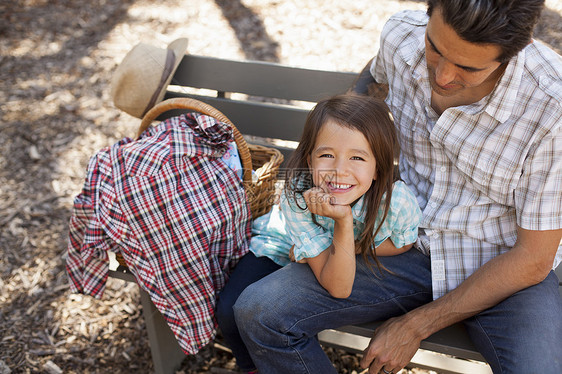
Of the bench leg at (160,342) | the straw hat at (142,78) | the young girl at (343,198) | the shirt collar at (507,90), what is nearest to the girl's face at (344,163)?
the young girl at (343,198)

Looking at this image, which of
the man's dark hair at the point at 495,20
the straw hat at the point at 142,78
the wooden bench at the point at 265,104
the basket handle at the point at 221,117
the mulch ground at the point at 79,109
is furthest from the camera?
the mulch ground at the point at 79,109

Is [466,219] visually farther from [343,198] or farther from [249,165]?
[249,165]

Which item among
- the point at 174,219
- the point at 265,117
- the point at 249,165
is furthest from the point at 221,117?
the point at 265,117

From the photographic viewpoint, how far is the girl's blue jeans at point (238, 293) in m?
1.96

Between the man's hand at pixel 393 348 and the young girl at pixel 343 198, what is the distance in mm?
202

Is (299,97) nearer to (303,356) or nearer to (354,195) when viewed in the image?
(354,195)

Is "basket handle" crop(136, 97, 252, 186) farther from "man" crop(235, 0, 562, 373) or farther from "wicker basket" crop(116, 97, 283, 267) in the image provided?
"man" crop(235, 0, 562, 373)

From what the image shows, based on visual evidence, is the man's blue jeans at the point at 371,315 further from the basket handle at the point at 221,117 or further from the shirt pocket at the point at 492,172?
the basket handle at the point at 221,117

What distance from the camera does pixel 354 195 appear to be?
173cm

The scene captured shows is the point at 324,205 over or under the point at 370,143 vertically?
under

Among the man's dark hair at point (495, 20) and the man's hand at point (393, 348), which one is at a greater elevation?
the man's dark hair at point (495, 20)

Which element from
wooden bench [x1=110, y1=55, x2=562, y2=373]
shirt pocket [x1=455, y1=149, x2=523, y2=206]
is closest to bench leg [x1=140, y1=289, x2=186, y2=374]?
wooden bench [x1=110, y1=55, x2=562, y2=373]

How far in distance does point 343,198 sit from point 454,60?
1.77ft

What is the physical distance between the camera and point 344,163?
1707 millimetres
